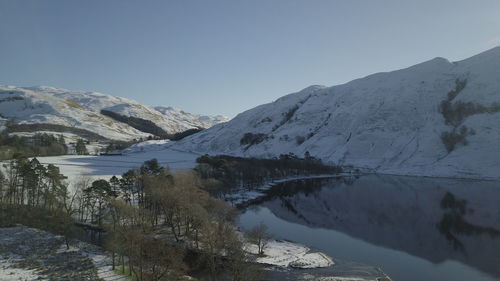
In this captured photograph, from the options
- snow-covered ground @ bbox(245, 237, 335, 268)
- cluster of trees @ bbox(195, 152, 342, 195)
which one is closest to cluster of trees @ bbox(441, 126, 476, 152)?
cluster of trees @ bbox(195, 152, 342, 195)

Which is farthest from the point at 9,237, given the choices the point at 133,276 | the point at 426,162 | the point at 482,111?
the point at 482,111

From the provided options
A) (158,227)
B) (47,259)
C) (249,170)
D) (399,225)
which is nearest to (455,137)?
(249,170)

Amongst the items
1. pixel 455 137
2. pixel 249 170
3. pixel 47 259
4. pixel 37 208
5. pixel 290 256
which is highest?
pixel 455 137

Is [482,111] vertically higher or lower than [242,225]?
higher

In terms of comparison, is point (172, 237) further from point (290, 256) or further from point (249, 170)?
point (249, 170)

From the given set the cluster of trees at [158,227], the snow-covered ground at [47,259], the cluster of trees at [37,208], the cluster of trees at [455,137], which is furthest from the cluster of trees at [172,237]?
the cluster of trees at [455,137]

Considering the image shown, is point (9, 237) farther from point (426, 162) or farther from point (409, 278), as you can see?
point (426, 162)

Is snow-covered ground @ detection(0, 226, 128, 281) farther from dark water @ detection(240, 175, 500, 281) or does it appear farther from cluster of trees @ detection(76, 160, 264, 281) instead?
dark water @ detection(240, 175, 500, 281)
